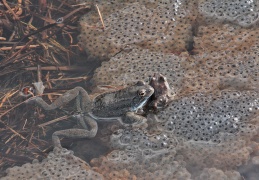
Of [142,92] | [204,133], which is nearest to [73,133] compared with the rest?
[142,92]

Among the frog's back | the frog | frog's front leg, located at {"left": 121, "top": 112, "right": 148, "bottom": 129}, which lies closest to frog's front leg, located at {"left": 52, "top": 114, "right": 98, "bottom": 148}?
the frog

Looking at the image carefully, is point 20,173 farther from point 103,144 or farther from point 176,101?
point 176,101

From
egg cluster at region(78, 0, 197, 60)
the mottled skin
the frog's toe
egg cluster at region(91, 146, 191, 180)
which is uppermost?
egg cluster at region(78, 0, 197, 60)

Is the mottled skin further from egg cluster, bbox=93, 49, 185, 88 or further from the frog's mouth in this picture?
egg cluster, bbox=93, 49, 185, 88

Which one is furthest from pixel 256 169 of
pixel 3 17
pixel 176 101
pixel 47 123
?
pixel 3 17

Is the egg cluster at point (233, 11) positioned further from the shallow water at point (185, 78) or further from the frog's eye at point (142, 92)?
the frog's eye at point (142, 92)

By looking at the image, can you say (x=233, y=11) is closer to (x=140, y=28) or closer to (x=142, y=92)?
(x=140, y=28)

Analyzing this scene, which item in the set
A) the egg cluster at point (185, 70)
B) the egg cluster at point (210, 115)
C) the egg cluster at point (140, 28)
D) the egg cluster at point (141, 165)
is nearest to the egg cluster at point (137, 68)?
the egg cluster at point (185, 70)

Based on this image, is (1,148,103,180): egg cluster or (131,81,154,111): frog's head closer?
(1,148,103,180): egg cluster
